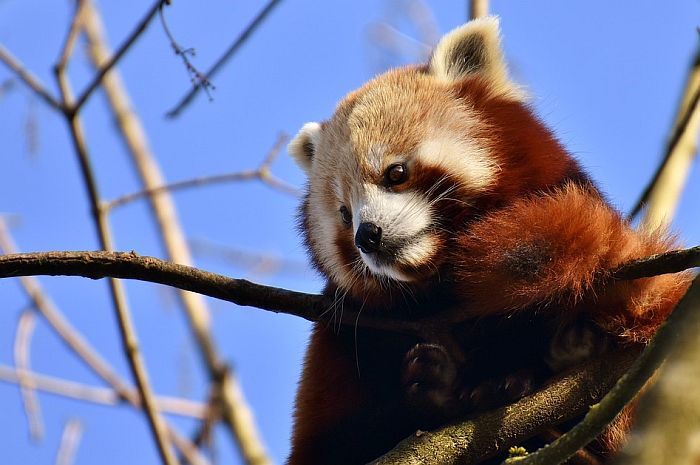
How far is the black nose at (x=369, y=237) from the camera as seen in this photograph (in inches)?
144

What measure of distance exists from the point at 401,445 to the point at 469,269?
25.5 inches

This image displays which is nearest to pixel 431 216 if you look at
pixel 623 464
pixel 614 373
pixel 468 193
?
pixel 468 193

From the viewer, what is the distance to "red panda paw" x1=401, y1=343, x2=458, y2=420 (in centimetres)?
330

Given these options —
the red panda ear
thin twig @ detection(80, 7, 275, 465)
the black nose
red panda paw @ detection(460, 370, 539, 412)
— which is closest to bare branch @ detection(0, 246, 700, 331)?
red panda paw @ detection(460, 370, 539, 412)

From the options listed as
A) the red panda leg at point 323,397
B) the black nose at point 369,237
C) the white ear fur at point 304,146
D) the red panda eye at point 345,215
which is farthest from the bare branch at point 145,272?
the white ear fur at point 304,146

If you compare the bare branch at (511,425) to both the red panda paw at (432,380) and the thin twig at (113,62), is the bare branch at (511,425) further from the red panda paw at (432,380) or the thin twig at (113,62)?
the thin twig at (113,62)

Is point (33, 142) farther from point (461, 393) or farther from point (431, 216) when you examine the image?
point (461, 393)

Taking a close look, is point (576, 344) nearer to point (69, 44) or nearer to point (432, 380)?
point (432, 380)

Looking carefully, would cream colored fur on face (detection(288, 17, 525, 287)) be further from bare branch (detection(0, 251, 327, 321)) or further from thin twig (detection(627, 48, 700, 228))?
thin twig (detection(627, 48, 700, 228))

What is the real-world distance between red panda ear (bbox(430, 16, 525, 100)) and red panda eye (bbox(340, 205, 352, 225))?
0.85m

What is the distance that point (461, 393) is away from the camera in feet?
10.8

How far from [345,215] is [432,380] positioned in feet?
3.49

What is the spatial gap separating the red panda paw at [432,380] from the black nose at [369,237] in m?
0.50

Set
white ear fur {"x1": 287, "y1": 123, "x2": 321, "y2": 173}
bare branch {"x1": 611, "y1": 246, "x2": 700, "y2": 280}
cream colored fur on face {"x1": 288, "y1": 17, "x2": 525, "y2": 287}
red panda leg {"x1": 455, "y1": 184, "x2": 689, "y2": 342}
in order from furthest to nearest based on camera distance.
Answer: white ear fur {"x1": 287, "y1": 123, "x2": 321, "y2": 173} < cream colored fur on face {"x1": 288, "y1": 17, "x2": 525, "y2": 287} < red panda leg {"x1": 455, "y1": 184, "x2": 689, "y2": 342} < bare branch {"x1": 611, "y1": 246, "x2": 700, "y2": 280}
